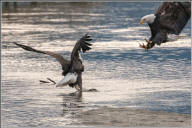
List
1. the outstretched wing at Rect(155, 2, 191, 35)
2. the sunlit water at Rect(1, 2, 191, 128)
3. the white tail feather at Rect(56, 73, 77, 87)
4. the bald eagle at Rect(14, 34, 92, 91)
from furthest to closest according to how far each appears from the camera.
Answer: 1. the bald eagle at Rect(14, 34, 92, 91)
2. the white tail feather at Rect(56, 73, 77, 87)
3. the sunlit water at Rect(1, 2, 191, 128)
4. the outstretched wing at Rect(155, 2, 191, 35)

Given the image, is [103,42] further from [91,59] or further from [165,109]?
[165,109]

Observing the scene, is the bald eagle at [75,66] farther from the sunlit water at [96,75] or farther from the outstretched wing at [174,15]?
the outstretched wing at [174,15]

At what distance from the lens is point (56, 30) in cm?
3195

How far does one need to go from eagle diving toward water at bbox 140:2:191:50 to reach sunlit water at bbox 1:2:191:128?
17.1 inches

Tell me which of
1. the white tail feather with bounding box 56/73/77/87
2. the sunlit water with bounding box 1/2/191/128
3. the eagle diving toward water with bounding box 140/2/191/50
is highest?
the eagle diving toward water with bounding box 140/2/191/50

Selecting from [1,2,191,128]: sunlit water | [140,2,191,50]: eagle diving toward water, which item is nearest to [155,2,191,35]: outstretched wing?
[140,2,191,50]: eagle diving toward water

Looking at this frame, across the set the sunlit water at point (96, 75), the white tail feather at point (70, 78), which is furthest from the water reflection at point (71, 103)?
the white tail feather at point (70, 78)

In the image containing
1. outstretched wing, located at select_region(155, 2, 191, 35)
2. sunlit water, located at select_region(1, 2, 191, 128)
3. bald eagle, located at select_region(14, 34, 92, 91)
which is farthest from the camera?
bald eagle, located at select_region(14, 34, 92, 91)

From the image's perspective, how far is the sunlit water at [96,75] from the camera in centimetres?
1388

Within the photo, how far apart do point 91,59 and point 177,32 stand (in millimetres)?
12951

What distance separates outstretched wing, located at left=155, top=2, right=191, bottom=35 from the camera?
341 inches

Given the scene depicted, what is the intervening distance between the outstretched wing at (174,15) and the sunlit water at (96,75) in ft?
1.41

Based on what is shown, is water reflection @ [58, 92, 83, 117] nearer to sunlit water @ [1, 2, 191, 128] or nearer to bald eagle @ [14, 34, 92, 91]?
sunlit water @ [1, 2, 191, 128]

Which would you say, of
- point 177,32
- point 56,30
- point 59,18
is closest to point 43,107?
point 177,32
